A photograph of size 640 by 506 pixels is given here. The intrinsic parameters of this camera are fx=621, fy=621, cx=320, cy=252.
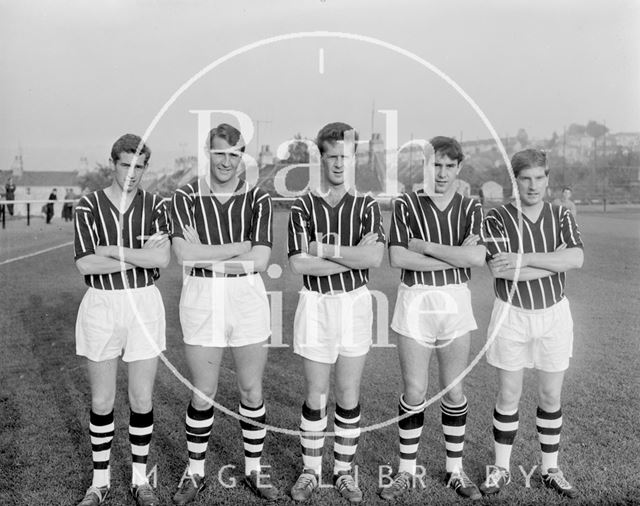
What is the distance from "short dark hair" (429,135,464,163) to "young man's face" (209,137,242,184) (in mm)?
996

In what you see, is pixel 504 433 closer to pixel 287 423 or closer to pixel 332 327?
pixel 332 327

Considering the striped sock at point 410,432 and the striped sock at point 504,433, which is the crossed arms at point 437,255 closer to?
the striped sock at point 410,432

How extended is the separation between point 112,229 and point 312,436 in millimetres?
1457

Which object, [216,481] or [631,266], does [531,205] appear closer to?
[216,481]

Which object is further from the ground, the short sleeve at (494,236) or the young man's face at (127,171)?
the young man's face at (127,171)

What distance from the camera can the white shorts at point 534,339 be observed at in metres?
3.16

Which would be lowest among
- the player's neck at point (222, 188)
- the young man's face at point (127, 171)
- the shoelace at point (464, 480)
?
the shoelace at point (464, 480)

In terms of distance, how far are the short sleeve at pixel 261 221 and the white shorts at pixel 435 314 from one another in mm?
786

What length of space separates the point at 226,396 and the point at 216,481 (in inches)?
53.9

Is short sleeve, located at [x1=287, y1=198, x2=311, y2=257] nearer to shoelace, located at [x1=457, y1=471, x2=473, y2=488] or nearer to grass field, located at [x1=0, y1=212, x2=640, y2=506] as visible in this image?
grass field, located at [x1=0, y1=212, x2=640, y2=506]

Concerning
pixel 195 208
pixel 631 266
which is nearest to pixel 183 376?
pixel 195 208

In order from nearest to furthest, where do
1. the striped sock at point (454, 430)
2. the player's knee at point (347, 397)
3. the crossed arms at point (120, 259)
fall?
the crossed arms at point (120, 259), the player's knee at point (347, 397), the striped sock at point (454, 430)

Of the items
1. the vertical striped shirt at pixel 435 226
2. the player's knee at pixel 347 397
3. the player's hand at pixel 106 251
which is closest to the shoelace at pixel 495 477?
the player's knee at pixel 347 397

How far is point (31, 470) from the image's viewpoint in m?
3.46
